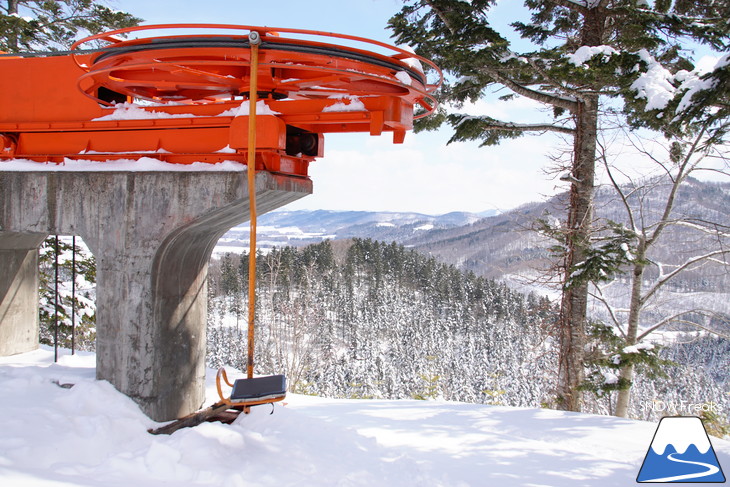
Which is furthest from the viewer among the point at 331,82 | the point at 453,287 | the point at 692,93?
the point at 453,287

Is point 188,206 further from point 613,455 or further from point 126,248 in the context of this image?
point 613,455

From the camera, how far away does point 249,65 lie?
11.9ft

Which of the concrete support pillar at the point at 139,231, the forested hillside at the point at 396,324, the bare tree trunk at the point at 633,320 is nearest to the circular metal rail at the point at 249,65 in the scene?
the concrete support pillar at the point at 139,231

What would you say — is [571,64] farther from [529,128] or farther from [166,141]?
[166,141]

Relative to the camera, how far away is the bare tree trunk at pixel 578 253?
8.18 metres

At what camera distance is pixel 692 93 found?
358 cm

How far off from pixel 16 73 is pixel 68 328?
26.1ft

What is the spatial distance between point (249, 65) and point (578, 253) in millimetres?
6492

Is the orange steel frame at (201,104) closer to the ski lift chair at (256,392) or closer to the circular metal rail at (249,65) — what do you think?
the circular metal rail at (249,65)

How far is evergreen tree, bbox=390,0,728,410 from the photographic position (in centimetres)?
680

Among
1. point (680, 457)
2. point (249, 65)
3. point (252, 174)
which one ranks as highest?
point (249, 65)

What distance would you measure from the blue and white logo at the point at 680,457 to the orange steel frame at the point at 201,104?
3475 millimetres

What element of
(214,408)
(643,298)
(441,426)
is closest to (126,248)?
(214,408)

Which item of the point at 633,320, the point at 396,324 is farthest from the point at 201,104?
the point at 396,324
